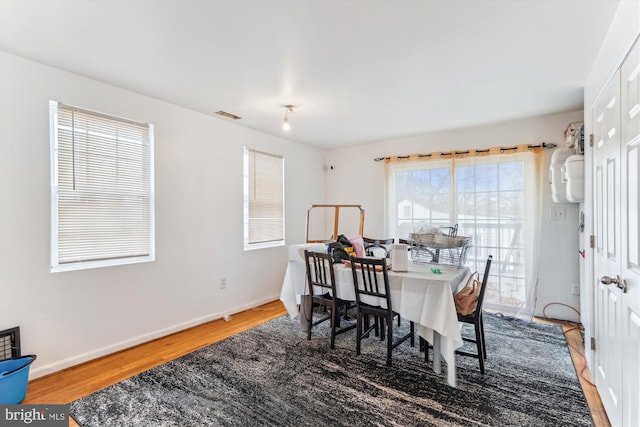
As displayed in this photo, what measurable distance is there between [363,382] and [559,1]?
263cm

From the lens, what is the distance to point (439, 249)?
2.89 metres

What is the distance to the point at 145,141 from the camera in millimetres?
3109

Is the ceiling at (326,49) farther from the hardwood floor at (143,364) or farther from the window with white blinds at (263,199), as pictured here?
the hardwood floor at (143,364)

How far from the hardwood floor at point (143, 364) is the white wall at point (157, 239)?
0.37 feet

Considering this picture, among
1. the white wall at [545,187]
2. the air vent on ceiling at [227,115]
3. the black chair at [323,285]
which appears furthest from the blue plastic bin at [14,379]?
the white wall at [545,187]

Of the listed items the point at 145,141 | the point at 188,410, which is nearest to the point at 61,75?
the point at 145,141

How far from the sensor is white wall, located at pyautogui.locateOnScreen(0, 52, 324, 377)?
2309 mm

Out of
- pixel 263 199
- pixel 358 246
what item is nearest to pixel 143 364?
pixel 358 246

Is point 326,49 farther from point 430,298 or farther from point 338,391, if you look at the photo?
point 338,391

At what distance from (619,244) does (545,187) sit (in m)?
2.36

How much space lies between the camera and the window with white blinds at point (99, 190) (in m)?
2.53

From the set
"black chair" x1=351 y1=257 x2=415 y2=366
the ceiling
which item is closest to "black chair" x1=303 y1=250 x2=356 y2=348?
"black chair" x1=351 y1=257 x2=415 y2=366

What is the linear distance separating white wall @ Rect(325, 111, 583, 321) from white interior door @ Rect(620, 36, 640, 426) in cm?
237

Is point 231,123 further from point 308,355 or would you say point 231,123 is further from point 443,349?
point 443,349
